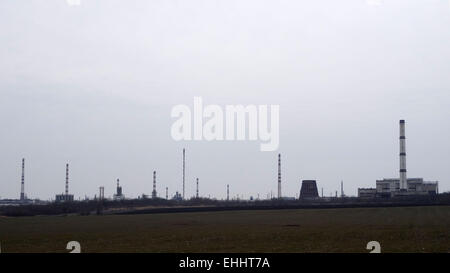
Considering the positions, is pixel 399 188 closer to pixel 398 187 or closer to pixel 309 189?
pixel 398 187

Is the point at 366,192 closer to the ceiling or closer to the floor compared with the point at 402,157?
closer to the floor

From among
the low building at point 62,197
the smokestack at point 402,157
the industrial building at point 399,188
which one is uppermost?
the smokestack at point 402,157

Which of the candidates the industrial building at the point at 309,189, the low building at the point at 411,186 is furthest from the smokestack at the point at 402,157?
the industrial building at the point at 309,189

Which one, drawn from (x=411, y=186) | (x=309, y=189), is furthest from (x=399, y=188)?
(x=309, y=189)

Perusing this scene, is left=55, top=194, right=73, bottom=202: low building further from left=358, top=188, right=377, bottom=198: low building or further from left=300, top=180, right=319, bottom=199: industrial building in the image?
left=358, top=188, right=377, bottom=198: low building

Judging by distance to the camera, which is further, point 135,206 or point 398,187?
point 398,187

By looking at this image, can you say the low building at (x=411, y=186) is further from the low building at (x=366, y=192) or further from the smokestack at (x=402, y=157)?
the smokestack at (x=402, y=157)

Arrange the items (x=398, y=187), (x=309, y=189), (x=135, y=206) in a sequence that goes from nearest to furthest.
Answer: (x=135, y=206) → (x=398, y=187) → (x=309, y=189)

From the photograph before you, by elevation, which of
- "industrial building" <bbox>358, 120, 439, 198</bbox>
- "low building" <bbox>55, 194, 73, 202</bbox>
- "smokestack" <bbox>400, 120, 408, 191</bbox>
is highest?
"smokestack" <bbox>400, 120, 408, 191</bbox>

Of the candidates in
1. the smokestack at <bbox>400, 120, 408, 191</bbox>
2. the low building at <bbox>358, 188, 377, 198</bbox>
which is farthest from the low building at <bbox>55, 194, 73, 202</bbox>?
the smokestack at <bbox>400, 120, 408, 191</bbox>

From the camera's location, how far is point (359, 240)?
34.6 m
